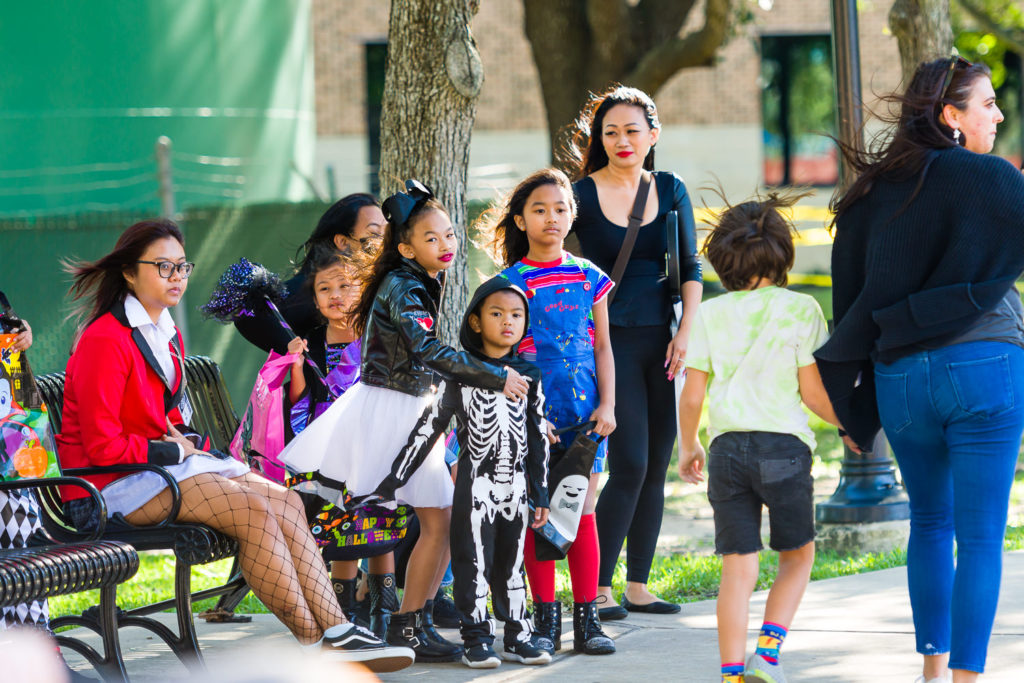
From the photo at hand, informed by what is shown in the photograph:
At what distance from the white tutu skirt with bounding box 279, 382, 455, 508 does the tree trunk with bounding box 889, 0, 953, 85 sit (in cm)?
588

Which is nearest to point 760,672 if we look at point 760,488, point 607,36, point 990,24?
point 760,488

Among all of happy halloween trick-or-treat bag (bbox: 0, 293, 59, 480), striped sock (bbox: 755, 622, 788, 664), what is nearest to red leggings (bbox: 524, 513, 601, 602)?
striped sock (bbox: 755, 622, 788, 664)

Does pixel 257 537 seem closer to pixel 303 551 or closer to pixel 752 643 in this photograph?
pixel 303 551

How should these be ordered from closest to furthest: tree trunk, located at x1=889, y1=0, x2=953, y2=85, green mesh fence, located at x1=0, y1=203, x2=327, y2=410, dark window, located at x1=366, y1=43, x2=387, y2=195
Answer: tree trunk, located at x1=889, y1=0, x2=953, y2=85
green mesh fence, located at x1=0, y1=203, x2=327, y2=410
dark window, located at x1=366, y1=43, x2=387, y2=195

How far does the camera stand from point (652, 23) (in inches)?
582

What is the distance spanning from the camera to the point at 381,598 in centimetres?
534

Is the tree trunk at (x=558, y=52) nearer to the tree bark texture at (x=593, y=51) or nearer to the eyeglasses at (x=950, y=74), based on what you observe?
the tree bark texture at (x=593, y=51)

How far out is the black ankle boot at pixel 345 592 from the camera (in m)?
5.29

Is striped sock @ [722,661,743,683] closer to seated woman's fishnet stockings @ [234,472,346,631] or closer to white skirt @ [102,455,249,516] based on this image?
seated woman's fishnet stockings @ [234,472,346,631]

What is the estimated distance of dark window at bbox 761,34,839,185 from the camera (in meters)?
28.2

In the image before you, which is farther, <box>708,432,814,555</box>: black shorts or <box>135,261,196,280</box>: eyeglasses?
<box>135,261,196,280</box>: eyeglasses

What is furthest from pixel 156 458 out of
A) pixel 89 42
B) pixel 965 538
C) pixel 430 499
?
pixel 89 42

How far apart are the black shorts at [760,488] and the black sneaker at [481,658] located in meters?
1.03

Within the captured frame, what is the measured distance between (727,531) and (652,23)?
11.5 metres
